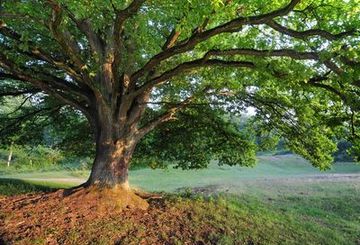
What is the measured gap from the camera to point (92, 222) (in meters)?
10.6

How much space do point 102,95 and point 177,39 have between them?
2.65 metres

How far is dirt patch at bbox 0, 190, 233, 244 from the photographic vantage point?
388 inches

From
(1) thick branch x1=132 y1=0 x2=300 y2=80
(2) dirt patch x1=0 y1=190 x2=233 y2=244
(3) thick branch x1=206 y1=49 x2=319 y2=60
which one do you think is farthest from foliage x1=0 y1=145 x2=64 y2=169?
(3) thick branch x1=206 y1=49 x2=319 y2=60

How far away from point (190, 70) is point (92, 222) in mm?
4748

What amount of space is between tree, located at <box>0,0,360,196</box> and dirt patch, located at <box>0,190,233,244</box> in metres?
1.17

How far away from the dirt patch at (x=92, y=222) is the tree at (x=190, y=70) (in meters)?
1.17

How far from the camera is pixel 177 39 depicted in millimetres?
12078

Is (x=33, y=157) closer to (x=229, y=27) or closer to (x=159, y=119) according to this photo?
(x=159, y=119)

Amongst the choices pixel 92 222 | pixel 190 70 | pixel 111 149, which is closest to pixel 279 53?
pixel 190 70

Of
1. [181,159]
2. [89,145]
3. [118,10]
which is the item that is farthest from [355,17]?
[89,145]

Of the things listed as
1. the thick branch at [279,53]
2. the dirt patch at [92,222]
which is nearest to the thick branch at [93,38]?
the dirt patch at [92,222]

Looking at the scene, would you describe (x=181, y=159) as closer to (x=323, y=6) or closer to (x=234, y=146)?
(x=234, y=146)

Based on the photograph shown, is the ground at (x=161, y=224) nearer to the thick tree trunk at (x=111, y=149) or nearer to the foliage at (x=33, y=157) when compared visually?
the thick tree trunk at (x=111, y=149)

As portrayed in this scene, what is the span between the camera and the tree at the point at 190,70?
320 inches
